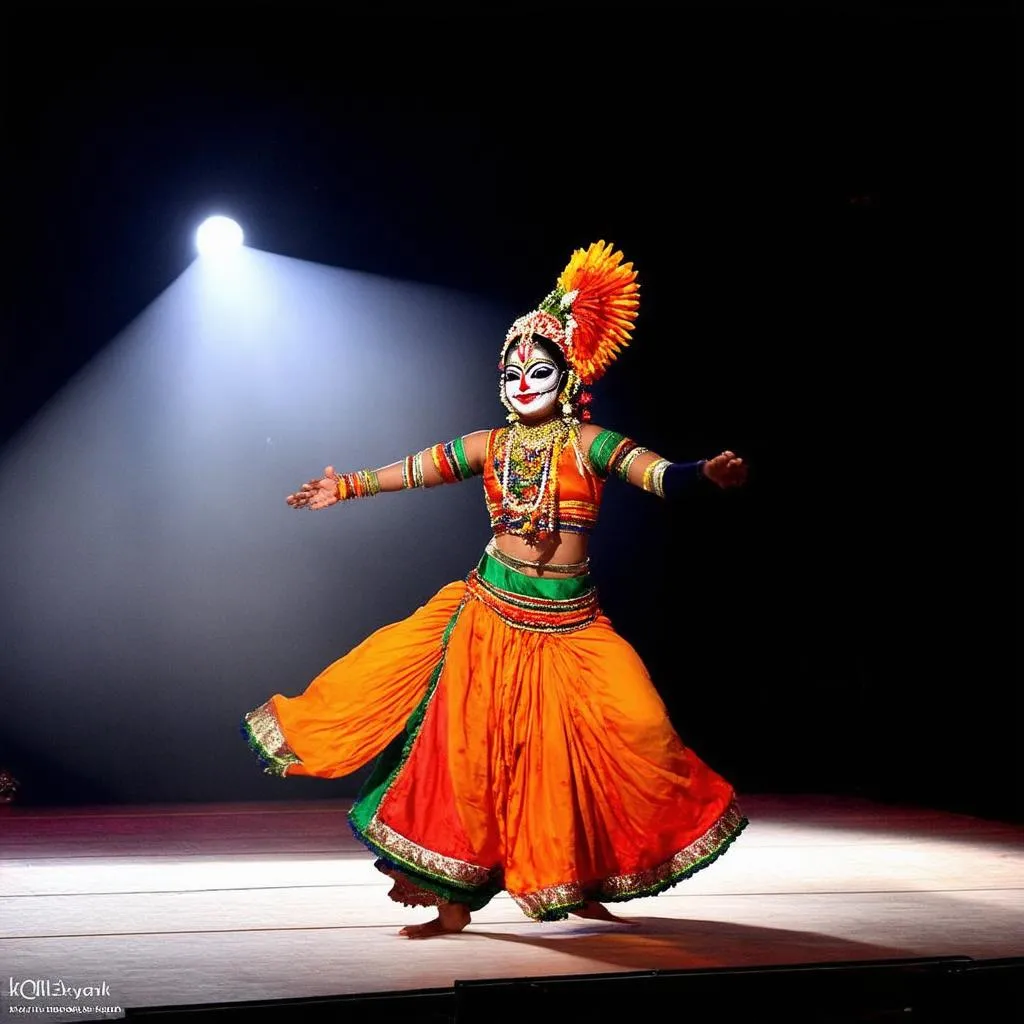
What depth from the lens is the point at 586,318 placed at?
3232 mm

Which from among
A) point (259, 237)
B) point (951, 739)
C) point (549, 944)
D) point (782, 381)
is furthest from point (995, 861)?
point (259, 237)

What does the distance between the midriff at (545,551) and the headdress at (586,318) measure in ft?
1.01

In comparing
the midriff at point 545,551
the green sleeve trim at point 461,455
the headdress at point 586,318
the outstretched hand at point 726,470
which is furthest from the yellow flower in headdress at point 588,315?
the outstretched hand at point 726,470

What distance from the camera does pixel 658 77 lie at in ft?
17.6

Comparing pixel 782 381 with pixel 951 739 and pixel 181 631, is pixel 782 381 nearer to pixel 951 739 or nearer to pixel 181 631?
pixel 951 739

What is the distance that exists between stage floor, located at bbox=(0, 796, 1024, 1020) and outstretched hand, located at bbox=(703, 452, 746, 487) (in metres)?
0.92

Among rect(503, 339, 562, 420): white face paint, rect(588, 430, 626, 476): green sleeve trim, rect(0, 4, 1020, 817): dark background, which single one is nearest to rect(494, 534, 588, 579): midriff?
rect(588, 430, 626, 476): green sleeve trim

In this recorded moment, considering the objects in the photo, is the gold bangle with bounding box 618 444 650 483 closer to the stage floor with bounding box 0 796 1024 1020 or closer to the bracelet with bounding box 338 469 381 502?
the bracelet with bounding box 338 469 381 502


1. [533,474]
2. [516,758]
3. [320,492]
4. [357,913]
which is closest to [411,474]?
[320,492]

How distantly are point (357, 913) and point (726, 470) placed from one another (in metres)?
1.27

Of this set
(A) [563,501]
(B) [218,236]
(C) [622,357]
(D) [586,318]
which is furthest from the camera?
(C) [622,357]

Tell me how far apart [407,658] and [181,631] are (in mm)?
2422

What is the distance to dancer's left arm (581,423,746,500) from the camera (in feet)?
9.24

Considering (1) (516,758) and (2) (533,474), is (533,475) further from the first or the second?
(1) (516,758)
